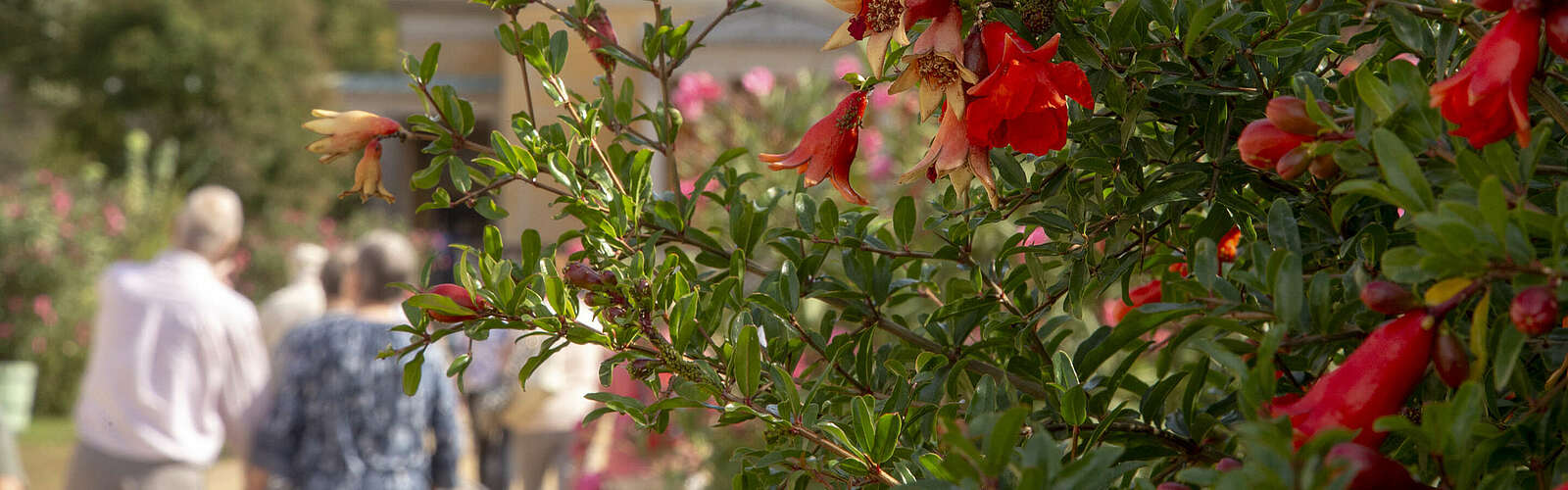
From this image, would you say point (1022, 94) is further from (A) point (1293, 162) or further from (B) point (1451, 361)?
(B) point (1451, 361)

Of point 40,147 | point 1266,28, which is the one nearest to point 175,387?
point 1266,28

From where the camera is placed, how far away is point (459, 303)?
863 mm

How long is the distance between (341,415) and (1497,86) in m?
3.51

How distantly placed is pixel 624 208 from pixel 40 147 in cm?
2084

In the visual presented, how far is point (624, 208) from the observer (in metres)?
0.97

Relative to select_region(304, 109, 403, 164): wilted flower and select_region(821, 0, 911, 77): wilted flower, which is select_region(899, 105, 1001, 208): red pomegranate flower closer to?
select_region(821, 0, 911, 77): wilted flower

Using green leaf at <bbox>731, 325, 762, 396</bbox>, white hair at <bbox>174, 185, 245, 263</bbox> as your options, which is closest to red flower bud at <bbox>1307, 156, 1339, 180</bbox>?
green leaf at <bbox>731, 325, 762, 396</bbox>

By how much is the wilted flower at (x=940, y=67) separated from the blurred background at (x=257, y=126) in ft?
1.06

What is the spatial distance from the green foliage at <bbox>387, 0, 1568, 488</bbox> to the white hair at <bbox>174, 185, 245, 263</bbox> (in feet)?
11.3

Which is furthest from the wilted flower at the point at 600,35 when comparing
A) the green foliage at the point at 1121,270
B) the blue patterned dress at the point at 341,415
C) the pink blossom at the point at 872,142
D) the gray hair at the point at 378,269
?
the pink blossom at the point at 872,142

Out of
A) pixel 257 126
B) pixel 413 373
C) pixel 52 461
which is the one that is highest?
pixel 413 373

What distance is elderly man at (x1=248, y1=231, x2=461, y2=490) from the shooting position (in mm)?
3705

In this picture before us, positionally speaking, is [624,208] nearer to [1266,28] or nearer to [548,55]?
[548,55]

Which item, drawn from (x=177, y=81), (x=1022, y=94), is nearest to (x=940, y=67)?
(x=1022, y=94)
